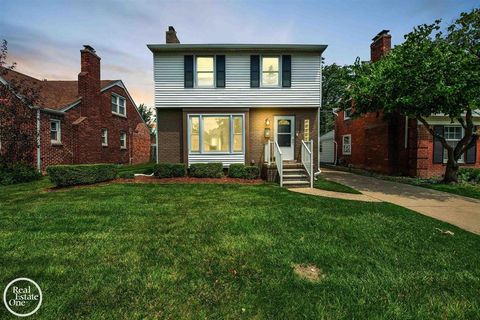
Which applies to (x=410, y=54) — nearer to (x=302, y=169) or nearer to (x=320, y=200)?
(x=302, y=169)

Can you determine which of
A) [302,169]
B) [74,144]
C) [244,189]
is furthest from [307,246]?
[74,144]

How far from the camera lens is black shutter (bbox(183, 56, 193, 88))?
438 inches

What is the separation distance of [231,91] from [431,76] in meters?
7.44

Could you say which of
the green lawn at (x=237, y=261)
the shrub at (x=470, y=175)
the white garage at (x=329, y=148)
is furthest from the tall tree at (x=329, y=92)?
the green lawn at (x=237, y=261)

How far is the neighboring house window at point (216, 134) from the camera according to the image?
1124cm

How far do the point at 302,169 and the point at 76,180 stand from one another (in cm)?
873

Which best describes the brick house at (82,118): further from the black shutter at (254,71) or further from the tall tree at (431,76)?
the tall tree at (431,76)

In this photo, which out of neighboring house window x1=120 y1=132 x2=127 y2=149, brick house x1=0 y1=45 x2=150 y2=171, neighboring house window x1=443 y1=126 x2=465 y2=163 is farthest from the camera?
neighboring house window x1=120 y1=132 x2=127 y2=149

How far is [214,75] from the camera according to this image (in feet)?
36.7

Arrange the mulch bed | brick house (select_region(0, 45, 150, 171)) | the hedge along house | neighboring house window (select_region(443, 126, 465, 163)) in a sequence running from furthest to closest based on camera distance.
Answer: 1. brick house (select_region(0, 45, 150, 171))
2. neighboring house window (select_region(443, 126, 465, 163))
3. the hedge along house
4. the mulch bed

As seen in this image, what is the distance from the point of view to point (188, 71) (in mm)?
11164

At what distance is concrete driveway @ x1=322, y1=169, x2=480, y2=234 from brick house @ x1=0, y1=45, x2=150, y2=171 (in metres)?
15.4

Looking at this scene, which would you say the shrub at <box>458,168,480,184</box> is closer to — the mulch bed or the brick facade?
the brick facade

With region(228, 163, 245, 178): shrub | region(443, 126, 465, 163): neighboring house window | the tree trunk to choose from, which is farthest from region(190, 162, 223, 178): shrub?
region(443, 126, 465, 163): neighboring house window
